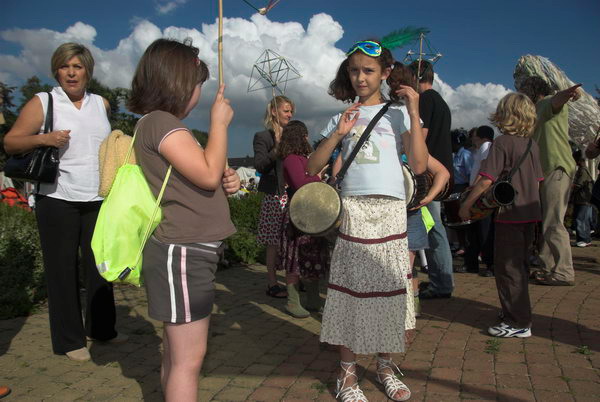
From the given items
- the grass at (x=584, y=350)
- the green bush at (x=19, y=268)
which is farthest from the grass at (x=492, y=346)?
the green bush at (x=19, y=268)

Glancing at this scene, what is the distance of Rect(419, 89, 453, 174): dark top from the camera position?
4.80 m

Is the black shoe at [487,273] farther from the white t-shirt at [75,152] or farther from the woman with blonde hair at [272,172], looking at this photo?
the white t-shirt at [75,152]

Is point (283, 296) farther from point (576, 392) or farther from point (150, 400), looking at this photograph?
point (576, 392)

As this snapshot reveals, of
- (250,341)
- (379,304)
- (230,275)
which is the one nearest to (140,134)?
(379,304)

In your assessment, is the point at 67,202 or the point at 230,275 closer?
the point at 67,202

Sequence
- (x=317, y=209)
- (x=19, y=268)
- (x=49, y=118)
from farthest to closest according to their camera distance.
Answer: (x=19, y=268) < (x=49, y=118) < (x=317, y=209)

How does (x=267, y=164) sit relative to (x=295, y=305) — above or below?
above

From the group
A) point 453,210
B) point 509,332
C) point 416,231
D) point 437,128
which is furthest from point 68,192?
point 453,210

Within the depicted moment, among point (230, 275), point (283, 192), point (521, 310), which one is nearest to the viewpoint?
point (521, 310)

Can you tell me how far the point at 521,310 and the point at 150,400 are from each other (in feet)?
9.52

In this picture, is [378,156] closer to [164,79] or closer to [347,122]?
[347,122]

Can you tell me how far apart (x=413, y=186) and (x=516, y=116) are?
1523 millimetres

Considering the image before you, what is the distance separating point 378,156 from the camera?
282 centimetres

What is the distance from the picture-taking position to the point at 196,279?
2119mm
